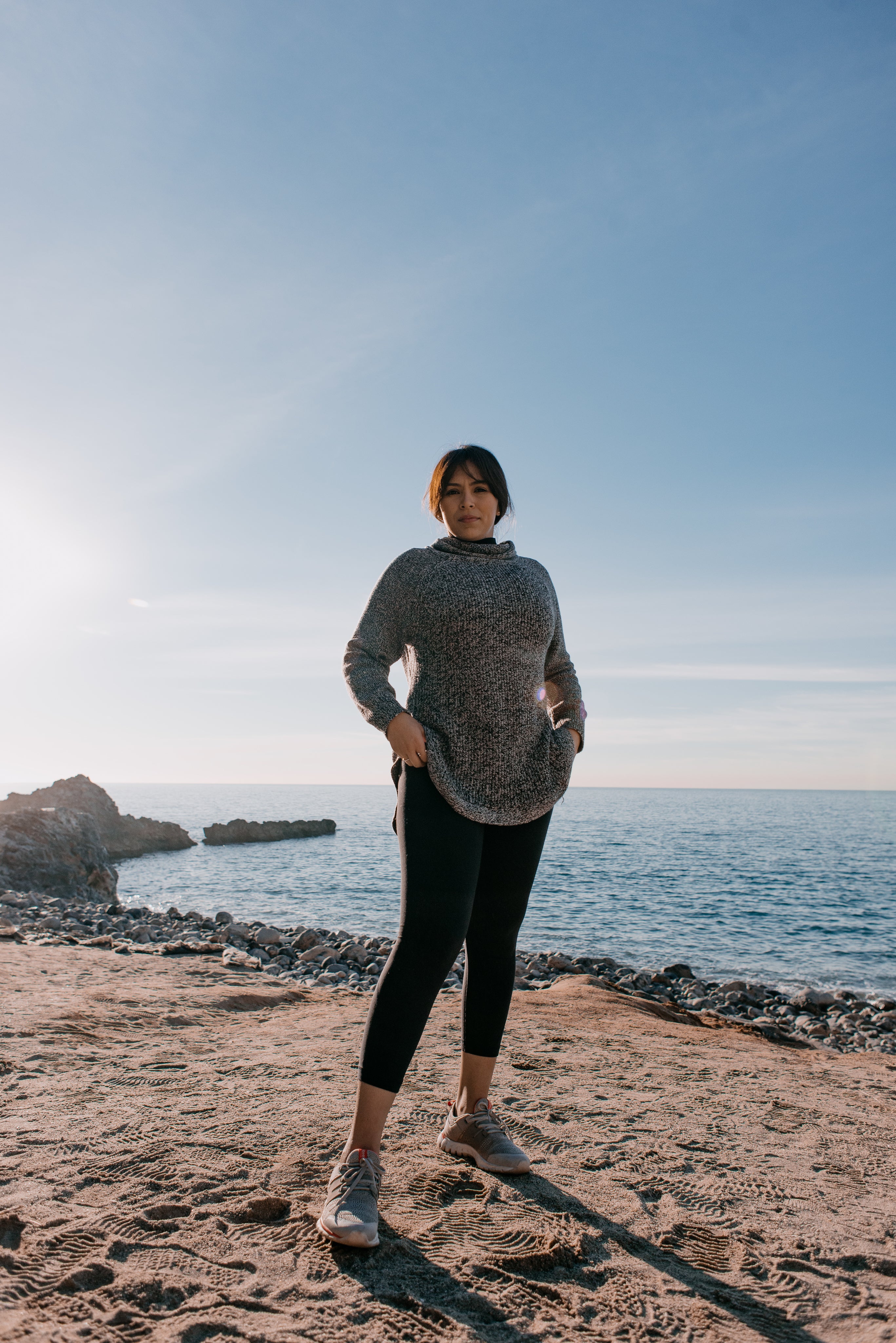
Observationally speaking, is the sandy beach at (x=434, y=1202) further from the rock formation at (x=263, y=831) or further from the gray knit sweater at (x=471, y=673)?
the rock formation at (x=263, y=831)

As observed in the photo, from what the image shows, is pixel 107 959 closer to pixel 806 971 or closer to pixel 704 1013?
pixel 704 1013

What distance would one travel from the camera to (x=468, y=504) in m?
2.80

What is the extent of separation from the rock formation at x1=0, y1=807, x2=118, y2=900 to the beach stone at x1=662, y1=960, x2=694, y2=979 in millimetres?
13257

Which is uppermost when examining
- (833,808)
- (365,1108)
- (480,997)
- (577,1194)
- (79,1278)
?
(480,997)

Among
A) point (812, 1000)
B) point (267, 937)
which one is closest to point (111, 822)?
point (267, 937)

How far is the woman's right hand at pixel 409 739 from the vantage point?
2391 millimetres

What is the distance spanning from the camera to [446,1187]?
236 cm

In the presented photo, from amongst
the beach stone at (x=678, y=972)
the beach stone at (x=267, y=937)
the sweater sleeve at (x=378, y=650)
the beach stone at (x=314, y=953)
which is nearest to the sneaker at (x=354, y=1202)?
the sweater sleeve at (x=378, y=650)

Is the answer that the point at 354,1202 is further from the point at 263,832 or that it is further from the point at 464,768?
the point at 263,832

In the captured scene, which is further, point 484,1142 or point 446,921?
point 484,1142

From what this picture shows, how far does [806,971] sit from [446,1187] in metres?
13.8

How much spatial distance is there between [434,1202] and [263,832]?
2081 inches

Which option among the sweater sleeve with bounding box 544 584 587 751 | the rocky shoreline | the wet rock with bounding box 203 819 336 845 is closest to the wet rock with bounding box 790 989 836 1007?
the rocky shoreline

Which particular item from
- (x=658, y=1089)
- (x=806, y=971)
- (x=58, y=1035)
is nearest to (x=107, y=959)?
(x=58, y=1035)
